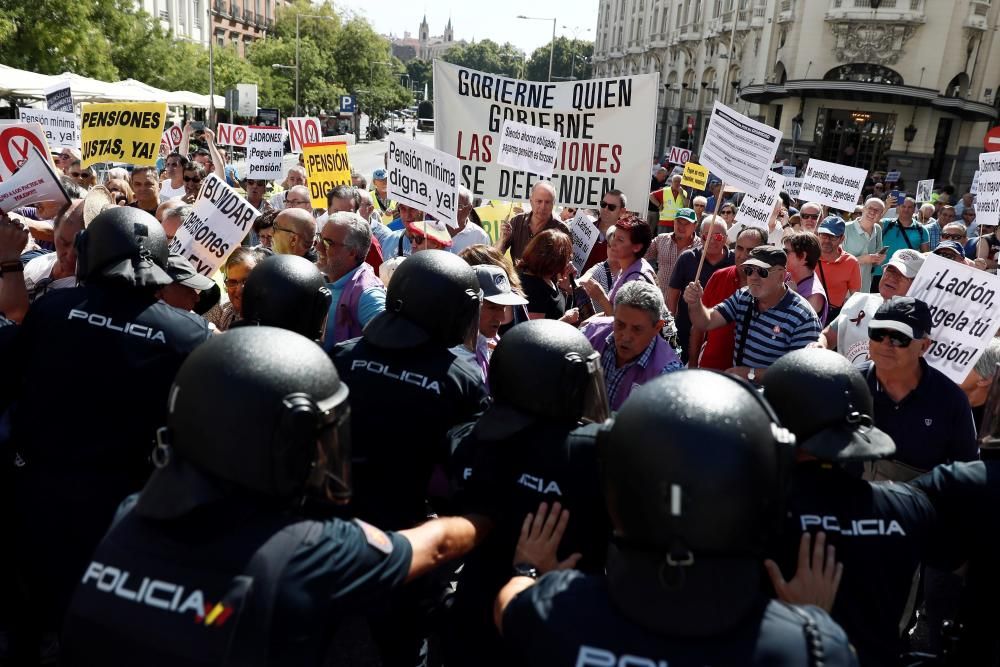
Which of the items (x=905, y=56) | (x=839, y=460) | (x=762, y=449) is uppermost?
(x=905, y=56)

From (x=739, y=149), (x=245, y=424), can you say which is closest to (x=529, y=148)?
(x=739, y=149)

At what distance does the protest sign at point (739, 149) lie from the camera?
638 cm

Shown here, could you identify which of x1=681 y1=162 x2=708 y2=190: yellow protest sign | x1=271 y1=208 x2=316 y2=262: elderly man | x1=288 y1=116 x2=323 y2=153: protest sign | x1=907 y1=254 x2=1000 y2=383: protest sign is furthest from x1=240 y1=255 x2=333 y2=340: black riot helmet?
x1=681 y1=162 x2=708 y2=190: yellow protest sign

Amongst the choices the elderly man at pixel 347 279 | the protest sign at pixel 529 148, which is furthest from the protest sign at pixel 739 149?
the elderly man at pixel 347 279

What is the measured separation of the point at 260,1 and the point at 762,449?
88401mm

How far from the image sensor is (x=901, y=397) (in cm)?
361

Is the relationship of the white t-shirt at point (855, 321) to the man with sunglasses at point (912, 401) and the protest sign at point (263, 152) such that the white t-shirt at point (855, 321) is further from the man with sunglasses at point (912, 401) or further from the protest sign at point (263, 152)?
the protest sign at point (263, 152)

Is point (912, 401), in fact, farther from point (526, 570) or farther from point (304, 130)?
point (304, 130)

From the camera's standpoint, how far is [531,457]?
2439 mm

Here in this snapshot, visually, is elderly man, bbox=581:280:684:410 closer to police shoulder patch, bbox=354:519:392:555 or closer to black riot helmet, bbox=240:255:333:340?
black riot helmet, bbox=240:255:333:340

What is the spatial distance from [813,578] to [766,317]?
3.02 meters

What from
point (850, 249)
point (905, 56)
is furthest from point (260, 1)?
point (850, 249)

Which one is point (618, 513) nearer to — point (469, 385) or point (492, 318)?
point (469, 385)

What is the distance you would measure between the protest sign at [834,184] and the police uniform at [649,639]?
9037 millimetres
